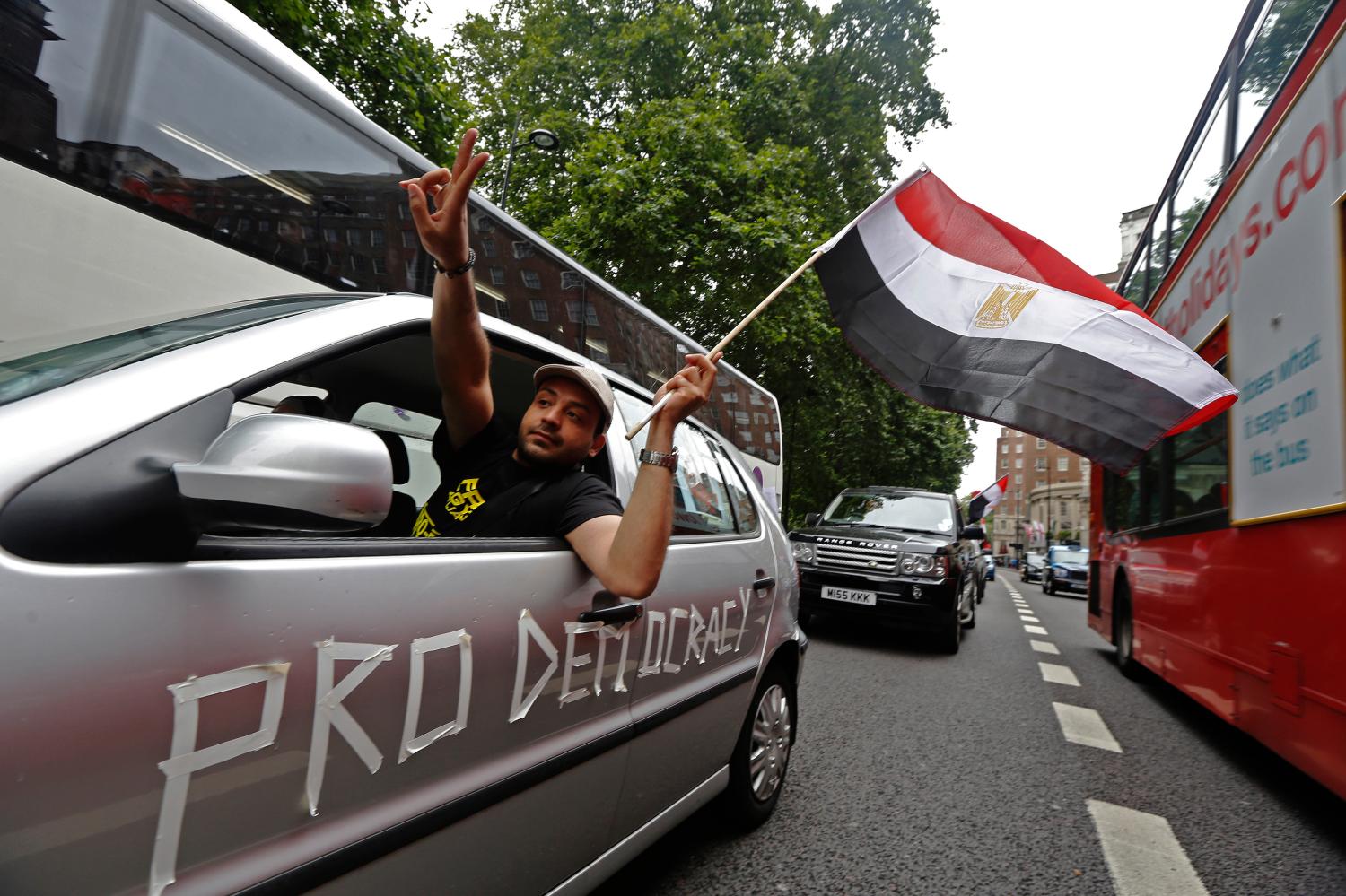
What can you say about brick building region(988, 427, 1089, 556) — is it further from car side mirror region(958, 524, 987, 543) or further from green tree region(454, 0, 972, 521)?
car side mirror region(958, 524, 987, 543)

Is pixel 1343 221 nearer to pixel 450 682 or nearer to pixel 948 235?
pixel 948 235

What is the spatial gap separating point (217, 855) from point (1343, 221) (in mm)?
4101

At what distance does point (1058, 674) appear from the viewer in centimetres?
758

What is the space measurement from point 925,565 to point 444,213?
7018mm

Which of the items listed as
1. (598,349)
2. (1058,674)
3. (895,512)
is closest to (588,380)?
(598,349)

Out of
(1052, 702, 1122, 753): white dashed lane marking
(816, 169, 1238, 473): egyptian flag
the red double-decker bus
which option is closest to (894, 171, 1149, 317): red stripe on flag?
(816, 169, 1238, 473): egyptian flag

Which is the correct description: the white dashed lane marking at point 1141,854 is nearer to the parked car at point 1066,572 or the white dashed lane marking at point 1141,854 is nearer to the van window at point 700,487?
the van window at point 700,487

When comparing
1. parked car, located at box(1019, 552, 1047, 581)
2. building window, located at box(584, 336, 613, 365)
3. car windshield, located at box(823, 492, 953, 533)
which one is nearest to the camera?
building window, located at box(584, 336, 613, 365)

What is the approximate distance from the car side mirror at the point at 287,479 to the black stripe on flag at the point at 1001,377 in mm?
2689

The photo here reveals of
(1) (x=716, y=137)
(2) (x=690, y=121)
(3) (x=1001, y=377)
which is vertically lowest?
(3) (x=1001, y=377)

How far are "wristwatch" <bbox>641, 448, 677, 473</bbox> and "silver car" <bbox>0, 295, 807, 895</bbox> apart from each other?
28 cm

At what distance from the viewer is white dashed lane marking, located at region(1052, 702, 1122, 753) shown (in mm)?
4953

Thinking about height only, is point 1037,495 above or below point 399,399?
above

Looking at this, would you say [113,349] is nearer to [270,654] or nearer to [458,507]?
[270,654]
